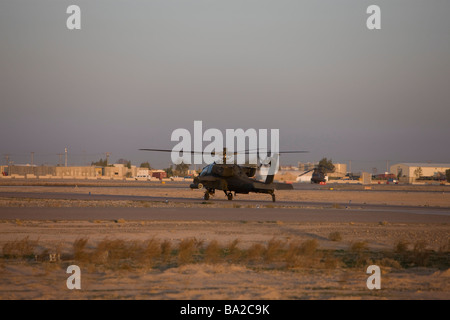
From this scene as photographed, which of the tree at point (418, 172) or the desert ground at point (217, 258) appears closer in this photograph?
the desert ground at point (217, 258)

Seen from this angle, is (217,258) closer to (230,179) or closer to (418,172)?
(230,179)

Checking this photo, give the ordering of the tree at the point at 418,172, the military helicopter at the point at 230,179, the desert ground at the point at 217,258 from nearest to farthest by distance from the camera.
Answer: the desert ground at the point at 217,258 < the military helicopter at the point at 230,179 < the tree at the point at 418,172

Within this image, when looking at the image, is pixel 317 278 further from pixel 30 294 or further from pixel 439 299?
pixel 30 294

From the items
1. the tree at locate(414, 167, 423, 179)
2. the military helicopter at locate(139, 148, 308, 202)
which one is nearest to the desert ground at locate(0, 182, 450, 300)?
the military helicopter at locate(139, 148, 308, 202)

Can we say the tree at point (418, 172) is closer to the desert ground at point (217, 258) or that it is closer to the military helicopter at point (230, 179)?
the military helicopter at point (230, 179)

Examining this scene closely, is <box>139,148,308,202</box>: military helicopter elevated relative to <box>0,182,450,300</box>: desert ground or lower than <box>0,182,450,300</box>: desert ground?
elevated

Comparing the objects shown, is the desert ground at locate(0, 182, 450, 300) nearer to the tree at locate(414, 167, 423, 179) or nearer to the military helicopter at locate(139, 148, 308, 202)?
the military helicopter at locate(139, 148, 308, 202)

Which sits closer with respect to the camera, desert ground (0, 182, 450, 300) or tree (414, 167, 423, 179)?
desert ground (0, 182, 450, 300)

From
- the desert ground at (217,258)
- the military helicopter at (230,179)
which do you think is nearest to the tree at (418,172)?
the military helicopter at (230,179)

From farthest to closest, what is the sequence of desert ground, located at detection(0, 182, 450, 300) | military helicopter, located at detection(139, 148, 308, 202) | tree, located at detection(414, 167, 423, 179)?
tree, located at detection(414, 167, 423, 179)
military helicopter, located at detection(139, 148, 308, 202)
desert ground, located at detection(0, 182, 450, 300)

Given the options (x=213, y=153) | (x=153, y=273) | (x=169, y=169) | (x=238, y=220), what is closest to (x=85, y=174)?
(x=169, y=169)

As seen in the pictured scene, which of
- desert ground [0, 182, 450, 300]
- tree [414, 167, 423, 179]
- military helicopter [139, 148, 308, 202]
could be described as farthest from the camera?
tree [414, 167, 423, 179]

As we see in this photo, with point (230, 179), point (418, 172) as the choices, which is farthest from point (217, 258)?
point (418, 172)

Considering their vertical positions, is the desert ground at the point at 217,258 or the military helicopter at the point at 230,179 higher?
the military helicopter at the point at 230,179
